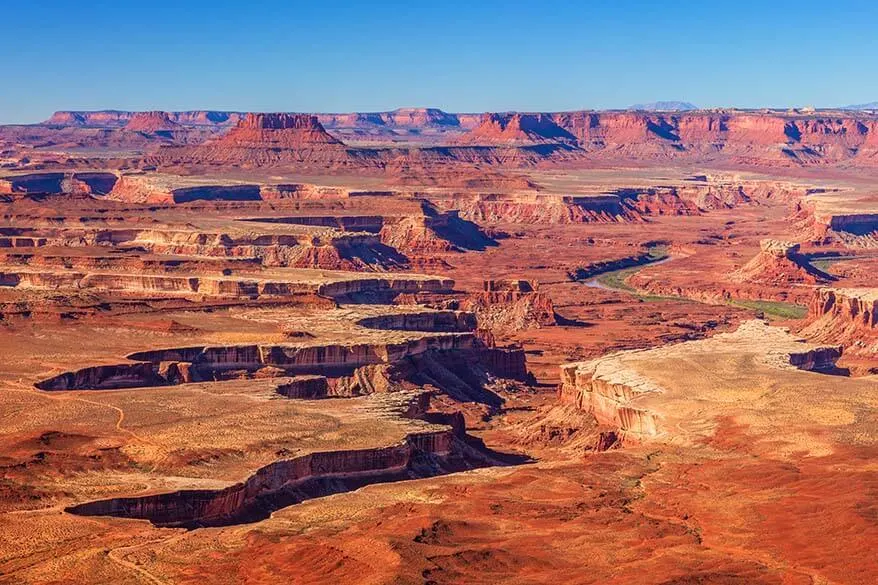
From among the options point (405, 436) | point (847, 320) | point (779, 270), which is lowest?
point (405, 436)

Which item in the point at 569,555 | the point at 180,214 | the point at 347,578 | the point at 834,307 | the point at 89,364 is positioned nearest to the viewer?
the point at 347,578

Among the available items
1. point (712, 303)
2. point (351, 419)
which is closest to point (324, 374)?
point (351, 419)

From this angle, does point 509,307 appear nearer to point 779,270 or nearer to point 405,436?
point 779,270

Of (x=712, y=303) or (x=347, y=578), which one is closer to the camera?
(x=347, y=578)

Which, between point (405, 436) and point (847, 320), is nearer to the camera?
point (405, 436)

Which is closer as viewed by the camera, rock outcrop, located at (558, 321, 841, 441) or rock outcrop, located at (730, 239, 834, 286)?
rock outcrop, located at (558, 321, 841, 441)

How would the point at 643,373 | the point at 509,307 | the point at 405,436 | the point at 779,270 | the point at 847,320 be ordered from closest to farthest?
the point at 405,436
the point at 643,373
the point at 847,320
the point at 509,307
the point at 779,270

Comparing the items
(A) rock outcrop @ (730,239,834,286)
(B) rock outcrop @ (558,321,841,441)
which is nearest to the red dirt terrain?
(B) rock outcrop @ (558,321,841,441)

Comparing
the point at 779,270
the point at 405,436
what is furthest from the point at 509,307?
the point at 405,436

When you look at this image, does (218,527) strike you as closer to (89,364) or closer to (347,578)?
(347,578)

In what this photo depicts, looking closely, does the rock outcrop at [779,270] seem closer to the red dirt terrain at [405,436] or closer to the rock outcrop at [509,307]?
the red dirt terrain at [405,436]

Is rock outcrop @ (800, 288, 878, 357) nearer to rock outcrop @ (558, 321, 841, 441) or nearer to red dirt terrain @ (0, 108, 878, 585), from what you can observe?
red dirt terrain @ (0, 108, 878, 585)
